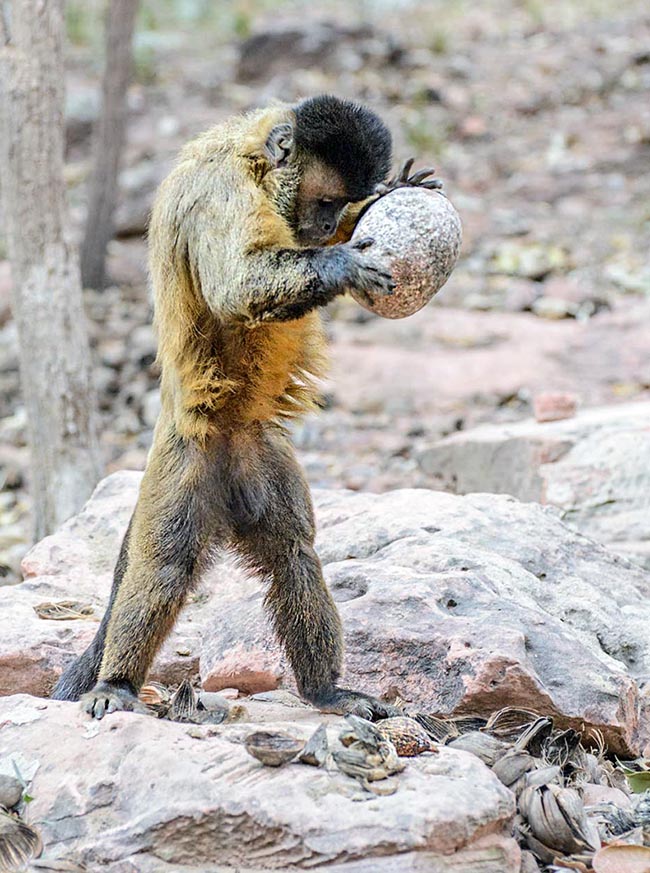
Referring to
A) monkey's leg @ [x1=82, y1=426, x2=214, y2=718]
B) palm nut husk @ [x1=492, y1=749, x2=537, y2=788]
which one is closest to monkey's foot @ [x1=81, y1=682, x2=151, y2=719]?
monkey's leg @ [x1=82, y1=426, x2=214, y2=718]

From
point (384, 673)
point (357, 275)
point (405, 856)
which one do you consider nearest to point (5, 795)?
point (405, 856)

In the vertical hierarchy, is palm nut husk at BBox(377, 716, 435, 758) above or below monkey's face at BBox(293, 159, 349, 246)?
below

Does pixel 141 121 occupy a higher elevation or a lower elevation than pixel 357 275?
higher

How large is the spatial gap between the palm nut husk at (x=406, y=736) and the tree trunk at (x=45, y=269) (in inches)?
146

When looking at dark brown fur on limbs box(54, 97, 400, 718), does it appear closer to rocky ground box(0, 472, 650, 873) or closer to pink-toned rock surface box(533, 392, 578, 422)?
rocky ground box(0, 472, 650, 873)

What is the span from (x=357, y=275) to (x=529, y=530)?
208 cm

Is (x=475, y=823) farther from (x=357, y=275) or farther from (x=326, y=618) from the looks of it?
(x=357, y=275)

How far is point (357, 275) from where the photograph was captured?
12.1 feet

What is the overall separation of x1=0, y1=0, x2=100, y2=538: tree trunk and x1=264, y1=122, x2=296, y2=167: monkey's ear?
3055 millimetres

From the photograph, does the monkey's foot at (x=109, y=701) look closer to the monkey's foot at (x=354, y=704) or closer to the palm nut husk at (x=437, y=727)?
the monkey's foot at (x=354, y=704)

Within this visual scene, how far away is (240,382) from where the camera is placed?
4.16 metres

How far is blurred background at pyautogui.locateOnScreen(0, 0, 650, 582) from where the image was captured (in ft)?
31.4

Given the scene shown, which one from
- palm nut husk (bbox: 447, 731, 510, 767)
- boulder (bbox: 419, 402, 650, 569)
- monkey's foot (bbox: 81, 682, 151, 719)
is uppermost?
boulder (bbox: 419, 402, 650, 569)

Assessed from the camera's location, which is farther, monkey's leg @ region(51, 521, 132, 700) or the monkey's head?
monkey's leg @ region(51, 521, 132, 700)
